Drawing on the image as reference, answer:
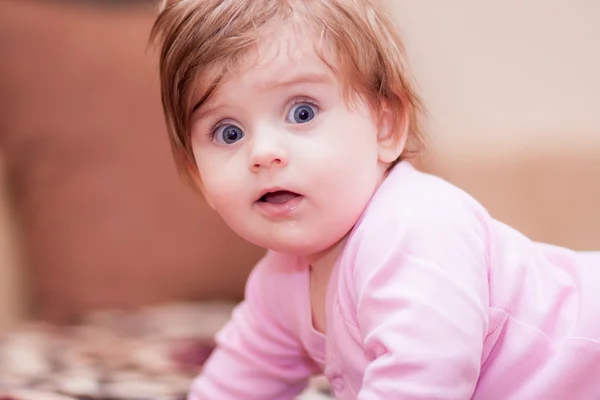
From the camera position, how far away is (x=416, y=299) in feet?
2.35

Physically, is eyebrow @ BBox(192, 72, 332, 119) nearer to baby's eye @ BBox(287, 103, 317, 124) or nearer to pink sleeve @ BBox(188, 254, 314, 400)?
baby's eye @ BBox(287, 103, 317, 124)

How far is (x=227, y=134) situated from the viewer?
83cm

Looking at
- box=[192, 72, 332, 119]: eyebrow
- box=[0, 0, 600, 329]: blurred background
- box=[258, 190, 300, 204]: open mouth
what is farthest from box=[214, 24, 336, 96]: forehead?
box=[0, 0, 600, 329]: blurred background

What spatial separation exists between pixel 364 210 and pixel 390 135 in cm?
9

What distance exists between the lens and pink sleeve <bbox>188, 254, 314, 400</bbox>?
3.37ft

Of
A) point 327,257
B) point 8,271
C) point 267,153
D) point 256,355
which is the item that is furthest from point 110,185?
point 267,153

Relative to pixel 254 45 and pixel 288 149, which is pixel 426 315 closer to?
pixel 288 149

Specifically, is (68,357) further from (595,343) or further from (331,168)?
(595,343)

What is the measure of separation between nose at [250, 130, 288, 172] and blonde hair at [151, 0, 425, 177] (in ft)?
0.26

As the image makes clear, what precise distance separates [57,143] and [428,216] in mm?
1069

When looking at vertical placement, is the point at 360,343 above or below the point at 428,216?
below

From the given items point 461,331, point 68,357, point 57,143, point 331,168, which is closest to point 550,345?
point 461,331

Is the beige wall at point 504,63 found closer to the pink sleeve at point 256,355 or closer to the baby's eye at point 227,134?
the pink sleeve at point 256,355

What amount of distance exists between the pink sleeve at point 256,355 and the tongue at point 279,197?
22cm
